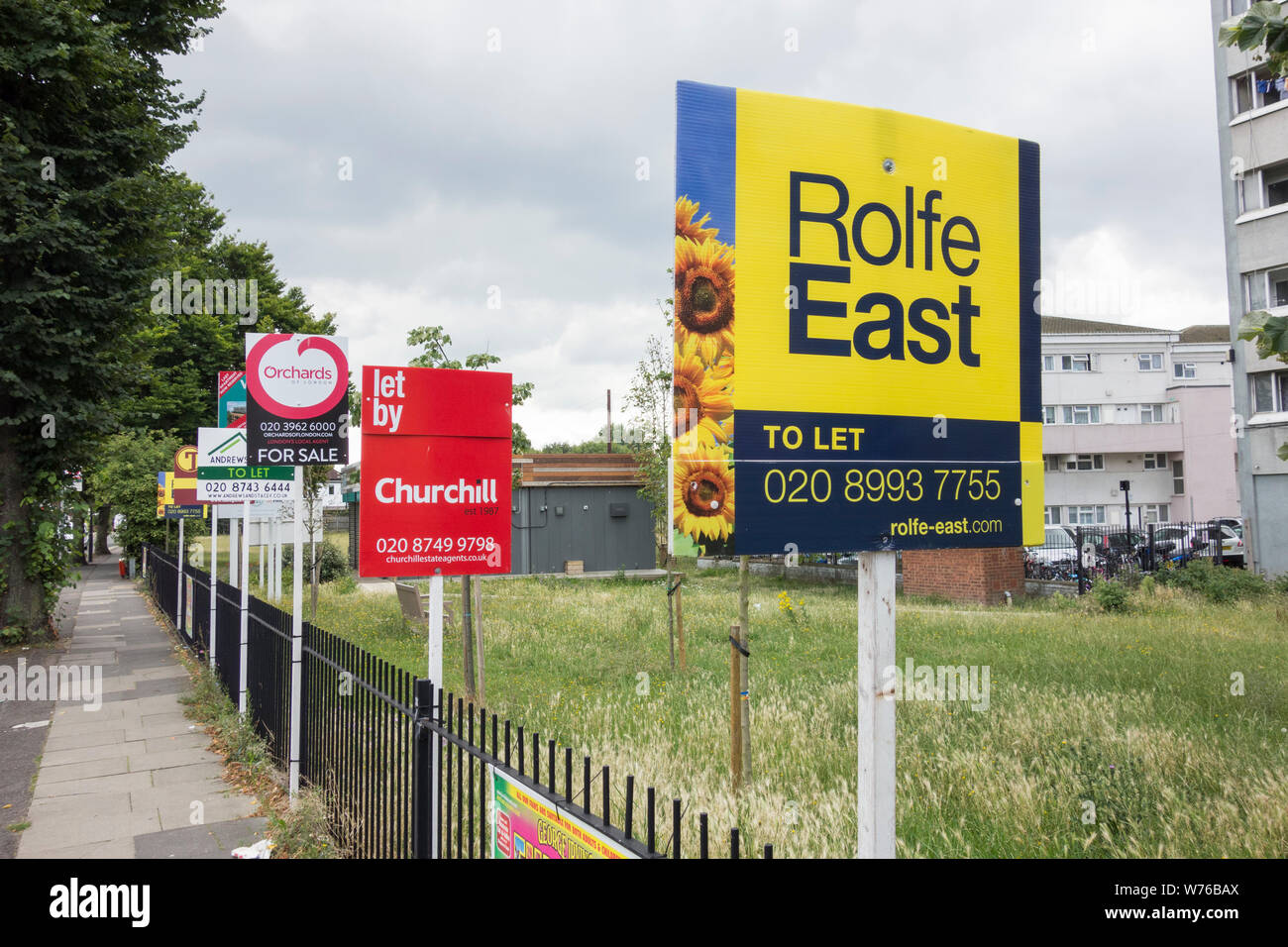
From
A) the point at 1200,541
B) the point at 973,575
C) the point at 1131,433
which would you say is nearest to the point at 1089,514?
the point at 1131,433

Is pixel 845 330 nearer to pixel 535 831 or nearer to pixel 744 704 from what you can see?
pixel 535 831

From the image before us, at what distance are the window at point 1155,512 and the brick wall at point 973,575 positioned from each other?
2915 centimetres

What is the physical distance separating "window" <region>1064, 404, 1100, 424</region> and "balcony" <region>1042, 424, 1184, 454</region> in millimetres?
932

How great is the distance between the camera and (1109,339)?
45.8 metres

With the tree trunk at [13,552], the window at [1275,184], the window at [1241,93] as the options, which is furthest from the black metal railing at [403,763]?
the window at [1241,93]

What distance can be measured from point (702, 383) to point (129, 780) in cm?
739

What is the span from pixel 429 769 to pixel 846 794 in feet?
9.37

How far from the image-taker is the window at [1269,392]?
21.8m

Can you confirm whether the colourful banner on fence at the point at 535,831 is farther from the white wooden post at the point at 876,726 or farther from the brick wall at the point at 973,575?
the brick wall at the point at 973,575

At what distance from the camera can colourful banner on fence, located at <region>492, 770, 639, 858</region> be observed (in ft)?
8.63

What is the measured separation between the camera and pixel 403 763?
175 inches

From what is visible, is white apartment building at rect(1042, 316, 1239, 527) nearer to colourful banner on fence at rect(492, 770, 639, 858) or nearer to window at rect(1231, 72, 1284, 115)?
window at rect(1231, 72, 1284, 115)

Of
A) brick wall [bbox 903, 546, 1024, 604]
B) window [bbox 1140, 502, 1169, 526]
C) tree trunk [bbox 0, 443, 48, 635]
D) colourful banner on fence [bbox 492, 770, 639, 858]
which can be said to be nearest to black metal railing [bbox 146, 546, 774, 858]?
colourful banner on fence [bbox 492, 770, 639, 858]

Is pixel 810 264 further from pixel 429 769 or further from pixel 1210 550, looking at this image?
pixel 1210 550
